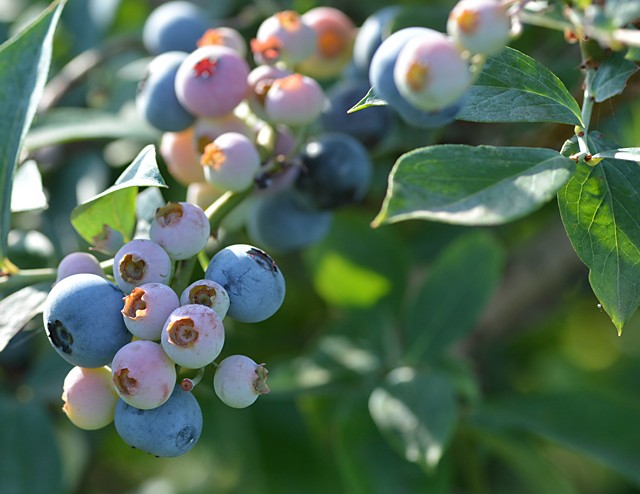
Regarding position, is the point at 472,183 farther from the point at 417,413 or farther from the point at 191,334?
the point at 417,413

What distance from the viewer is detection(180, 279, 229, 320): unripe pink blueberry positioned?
65 cm

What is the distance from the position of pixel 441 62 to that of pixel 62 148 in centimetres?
89

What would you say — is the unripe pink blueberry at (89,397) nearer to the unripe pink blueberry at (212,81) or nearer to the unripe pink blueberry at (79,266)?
the unripe pink blueberry at (79,266)

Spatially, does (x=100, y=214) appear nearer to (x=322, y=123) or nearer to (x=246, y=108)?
(x=246, y=108)

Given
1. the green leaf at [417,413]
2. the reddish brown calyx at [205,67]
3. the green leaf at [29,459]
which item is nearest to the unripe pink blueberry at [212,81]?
the reddish brown calyx at [205,67]

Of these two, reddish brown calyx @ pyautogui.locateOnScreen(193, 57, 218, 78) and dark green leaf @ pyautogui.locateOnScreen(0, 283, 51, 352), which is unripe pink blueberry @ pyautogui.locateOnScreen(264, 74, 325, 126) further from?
dark green leaf @ pyautogui.locateOnScreen(0, 283, 51, 352)

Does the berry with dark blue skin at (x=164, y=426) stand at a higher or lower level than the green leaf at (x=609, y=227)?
lower

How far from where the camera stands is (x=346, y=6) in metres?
1.54

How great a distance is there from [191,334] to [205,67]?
1.11 feet

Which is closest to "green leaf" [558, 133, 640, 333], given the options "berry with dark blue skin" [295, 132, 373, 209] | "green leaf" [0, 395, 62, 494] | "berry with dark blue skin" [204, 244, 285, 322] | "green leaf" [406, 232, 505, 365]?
"berry with dark blue skin" [204, 244, 285, 322]

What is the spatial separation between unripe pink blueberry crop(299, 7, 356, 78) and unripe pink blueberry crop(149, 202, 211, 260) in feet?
1.41

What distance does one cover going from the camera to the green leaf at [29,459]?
47.6 inches

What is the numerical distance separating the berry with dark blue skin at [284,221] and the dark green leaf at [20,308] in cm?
34

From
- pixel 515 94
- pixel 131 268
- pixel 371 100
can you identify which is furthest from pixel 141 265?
pixel 515 94
